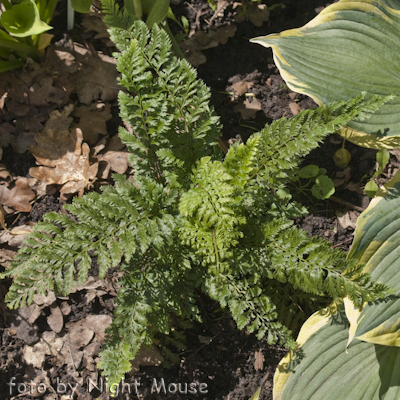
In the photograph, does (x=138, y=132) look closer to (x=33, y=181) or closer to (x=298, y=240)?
(x=298, y=240)

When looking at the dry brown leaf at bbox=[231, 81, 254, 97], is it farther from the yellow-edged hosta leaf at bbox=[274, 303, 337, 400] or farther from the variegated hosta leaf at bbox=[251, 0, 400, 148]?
the yellow-edged hosta leaf at bbox=[274, 303, 337, 400]

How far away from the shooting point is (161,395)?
210 cm

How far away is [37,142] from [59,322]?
117cm

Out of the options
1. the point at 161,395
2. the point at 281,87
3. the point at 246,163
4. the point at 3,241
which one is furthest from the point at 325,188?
the point at 3,241

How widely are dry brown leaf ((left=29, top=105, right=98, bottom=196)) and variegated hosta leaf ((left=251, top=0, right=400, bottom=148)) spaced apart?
4.26 ft

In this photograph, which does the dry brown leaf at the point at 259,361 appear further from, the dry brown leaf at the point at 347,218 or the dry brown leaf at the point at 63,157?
the dry brown leaf at the point at 63,157

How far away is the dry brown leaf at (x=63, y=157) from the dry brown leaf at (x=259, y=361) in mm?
1516

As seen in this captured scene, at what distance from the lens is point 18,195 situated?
2.27m

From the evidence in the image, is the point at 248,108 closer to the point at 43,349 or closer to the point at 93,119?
the point at 93,119

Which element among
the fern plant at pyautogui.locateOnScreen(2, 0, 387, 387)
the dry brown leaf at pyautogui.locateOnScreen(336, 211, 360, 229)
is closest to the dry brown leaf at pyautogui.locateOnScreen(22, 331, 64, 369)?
the fern plant at pyautogui.locateOnScreen(2, 0, 387, 387)

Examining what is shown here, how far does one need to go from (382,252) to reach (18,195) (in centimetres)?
223

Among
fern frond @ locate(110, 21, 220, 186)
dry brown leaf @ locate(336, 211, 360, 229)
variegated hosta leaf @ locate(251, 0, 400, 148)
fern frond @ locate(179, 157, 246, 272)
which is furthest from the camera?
dry brown leaf @ locate(336, 211, 360, 229)

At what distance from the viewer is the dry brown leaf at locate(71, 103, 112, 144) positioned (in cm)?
235

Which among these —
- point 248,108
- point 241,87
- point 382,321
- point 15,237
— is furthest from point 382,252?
point 15,237
